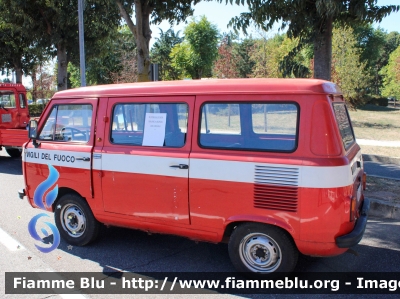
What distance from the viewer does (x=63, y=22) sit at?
631 inches

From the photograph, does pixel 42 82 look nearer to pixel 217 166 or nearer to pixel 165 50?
pixel 165 50

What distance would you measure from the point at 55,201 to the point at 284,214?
10.6ft

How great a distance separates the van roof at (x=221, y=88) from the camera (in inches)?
149

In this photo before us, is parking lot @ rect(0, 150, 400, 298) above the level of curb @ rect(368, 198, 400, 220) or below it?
below

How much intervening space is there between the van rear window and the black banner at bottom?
1.47m

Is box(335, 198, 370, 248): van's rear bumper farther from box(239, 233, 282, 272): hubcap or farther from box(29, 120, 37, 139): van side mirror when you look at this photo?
box(29, 120, 37, 139): van side mirror

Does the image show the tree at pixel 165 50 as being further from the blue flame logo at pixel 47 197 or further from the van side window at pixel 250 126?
the van side window at pixel 250 126

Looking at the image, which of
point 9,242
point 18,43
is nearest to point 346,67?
point 18,43

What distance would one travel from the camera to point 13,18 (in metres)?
16.8

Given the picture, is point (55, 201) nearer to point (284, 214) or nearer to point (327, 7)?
point (284, 214)

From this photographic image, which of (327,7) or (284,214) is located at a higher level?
(327,7)

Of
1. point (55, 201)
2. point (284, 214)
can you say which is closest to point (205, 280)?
point (284, 214)

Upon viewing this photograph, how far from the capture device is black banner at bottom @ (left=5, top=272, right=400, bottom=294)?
4.00 meters

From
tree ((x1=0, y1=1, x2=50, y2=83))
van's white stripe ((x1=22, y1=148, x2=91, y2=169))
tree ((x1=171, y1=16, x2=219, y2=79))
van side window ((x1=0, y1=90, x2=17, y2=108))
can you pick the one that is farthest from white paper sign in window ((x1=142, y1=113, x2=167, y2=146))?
tree ((x1=171, y1=16, x2=219, y2=79))
